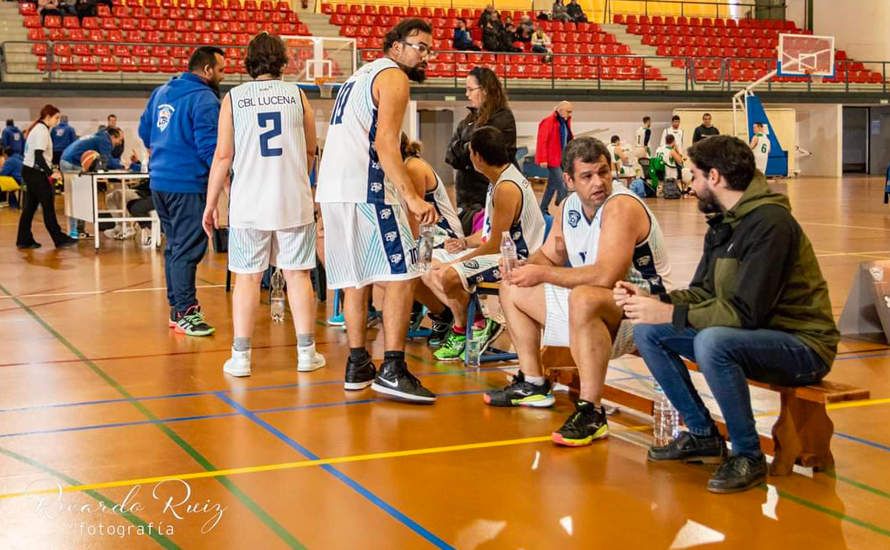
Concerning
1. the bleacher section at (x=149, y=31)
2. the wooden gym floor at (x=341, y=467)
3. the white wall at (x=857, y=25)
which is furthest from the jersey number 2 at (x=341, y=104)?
the white wall at (x=857, y=25)

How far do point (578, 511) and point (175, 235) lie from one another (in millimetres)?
4334

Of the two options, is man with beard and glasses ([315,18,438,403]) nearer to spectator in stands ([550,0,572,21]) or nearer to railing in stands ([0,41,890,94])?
railing in stands ([0,41,890,94])

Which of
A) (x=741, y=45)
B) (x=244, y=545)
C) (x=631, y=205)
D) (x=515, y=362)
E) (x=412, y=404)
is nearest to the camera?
(x=244, y=545)

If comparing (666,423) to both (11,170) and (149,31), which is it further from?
(149,31)

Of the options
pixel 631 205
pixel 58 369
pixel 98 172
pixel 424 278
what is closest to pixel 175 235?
pixel 58 369

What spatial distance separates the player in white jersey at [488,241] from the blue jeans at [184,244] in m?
1.78

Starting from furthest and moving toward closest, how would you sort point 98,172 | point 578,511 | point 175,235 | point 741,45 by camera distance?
point 741,45 < point 98,172 < point 175,235 < point 578,511

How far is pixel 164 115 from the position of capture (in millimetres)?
7008

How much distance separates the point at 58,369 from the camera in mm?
5805

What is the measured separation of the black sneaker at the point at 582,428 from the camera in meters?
4.21

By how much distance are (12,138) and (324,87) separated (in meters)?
6.84

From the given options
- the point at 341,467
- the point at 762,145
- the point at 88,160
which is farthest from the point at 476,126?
the point at 762,145

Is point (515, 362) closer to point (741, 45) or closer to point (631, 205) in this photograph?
point (631, 205)

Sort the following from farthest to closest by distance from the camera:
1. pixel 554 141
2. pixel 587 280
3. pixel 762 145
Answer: pixel 762 145 → pixel 554 141 → pixel 587 280
